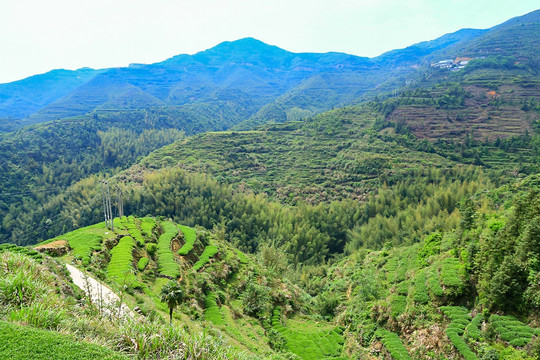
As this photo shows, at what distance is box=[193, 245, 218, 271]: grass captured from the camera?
40381 millimetres

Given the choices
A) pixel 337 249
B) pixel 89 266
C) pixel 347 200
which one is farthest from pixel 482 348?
pixel 347 200

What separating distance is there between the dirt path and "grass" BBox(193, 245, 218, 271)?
15.6 metres

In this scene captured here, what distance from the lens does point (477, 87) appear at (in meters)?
165

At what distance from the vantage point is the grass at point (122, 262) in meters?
28.0

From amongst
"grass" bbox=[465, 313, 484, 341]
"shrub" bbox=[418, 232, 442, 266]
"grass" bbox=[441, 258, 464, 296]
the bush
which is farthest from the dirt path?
"shrub" bbox=[418, 232, 442, 266]

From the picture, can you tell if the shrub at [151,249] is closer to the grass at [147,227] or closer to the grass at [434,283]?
the grass at [147,227]

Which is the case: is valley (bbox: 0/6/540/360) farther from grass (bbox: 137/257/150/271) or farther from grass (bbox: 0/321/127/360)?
grass (bbox: 137/257/150/271)

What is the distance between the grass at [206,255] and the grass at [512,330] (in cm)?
3232

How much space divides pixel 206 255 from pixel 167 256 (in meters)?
7.37

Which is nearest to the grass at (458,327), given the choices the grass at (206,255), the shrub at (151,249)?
the grass at (206,255)

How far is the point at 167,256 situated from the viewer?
3788cm

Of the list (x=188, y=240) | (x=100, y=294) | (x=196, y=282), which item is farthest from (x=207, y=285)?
(x=100, y=294)

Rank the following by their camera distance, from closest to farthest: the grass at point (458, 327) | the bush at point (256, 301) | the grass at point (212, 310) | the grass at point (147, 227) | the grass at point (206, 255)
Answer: the grass at point (458, 327) < the grass at point (212, 310) < the bush at point (256, 301) < the grass at point (206, 255) < the grass at point (147, 227)

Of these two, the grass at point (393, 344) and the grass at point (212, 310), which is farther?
the grass at point (212, 310)
